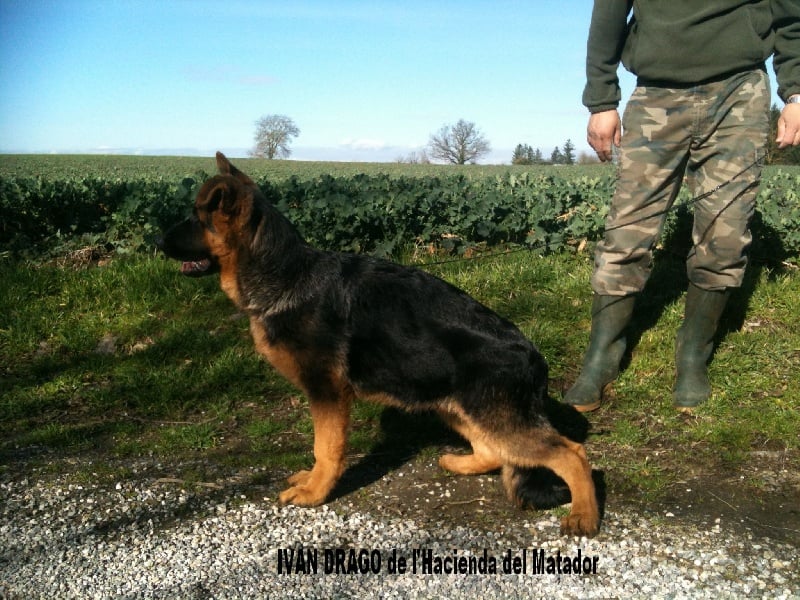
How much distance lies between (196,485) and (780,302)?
5.65 meters

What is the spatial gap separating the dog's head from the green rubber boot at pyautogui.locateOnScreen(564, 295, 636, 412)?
2.85 meters

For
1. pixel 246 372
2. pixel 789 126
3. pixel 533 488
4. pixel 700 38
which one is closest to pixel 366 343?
pixel 533 488

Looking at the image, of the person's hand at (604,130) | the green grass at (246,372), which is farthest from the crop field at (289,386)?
the person's hand at (604,130)

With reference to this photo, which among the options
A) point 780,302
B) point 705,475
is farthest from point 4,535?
point 780,302

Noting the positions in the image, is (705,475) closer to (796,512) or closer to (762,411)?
(796,512)

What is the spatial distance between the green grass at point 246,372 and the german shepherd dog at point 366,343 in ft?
2.54

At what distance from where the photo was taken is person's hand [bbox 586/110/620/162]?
5.56 meters

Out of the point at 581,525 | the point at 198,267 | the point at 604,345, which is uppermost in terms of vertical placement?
the point at 198,267

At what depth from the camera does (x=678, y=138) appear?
5.37 m

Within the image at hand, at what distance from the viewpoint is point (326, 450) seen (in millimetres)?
4230

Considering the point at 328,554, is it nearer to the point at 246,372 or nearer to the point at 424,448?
the point at 424,448

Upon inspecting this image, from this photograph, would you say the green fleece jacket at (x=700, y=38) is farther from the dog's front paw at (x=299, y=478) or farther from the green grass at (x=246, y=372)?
the dog's front paw at (x=299, y=478)

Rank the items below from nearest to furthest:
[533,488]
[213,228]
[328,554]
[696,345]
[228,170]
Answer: [328,554]
[533,488]
[213,228]
[228,170]
[696,345]

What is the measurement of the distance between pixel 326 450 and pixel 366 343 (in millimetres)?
659
